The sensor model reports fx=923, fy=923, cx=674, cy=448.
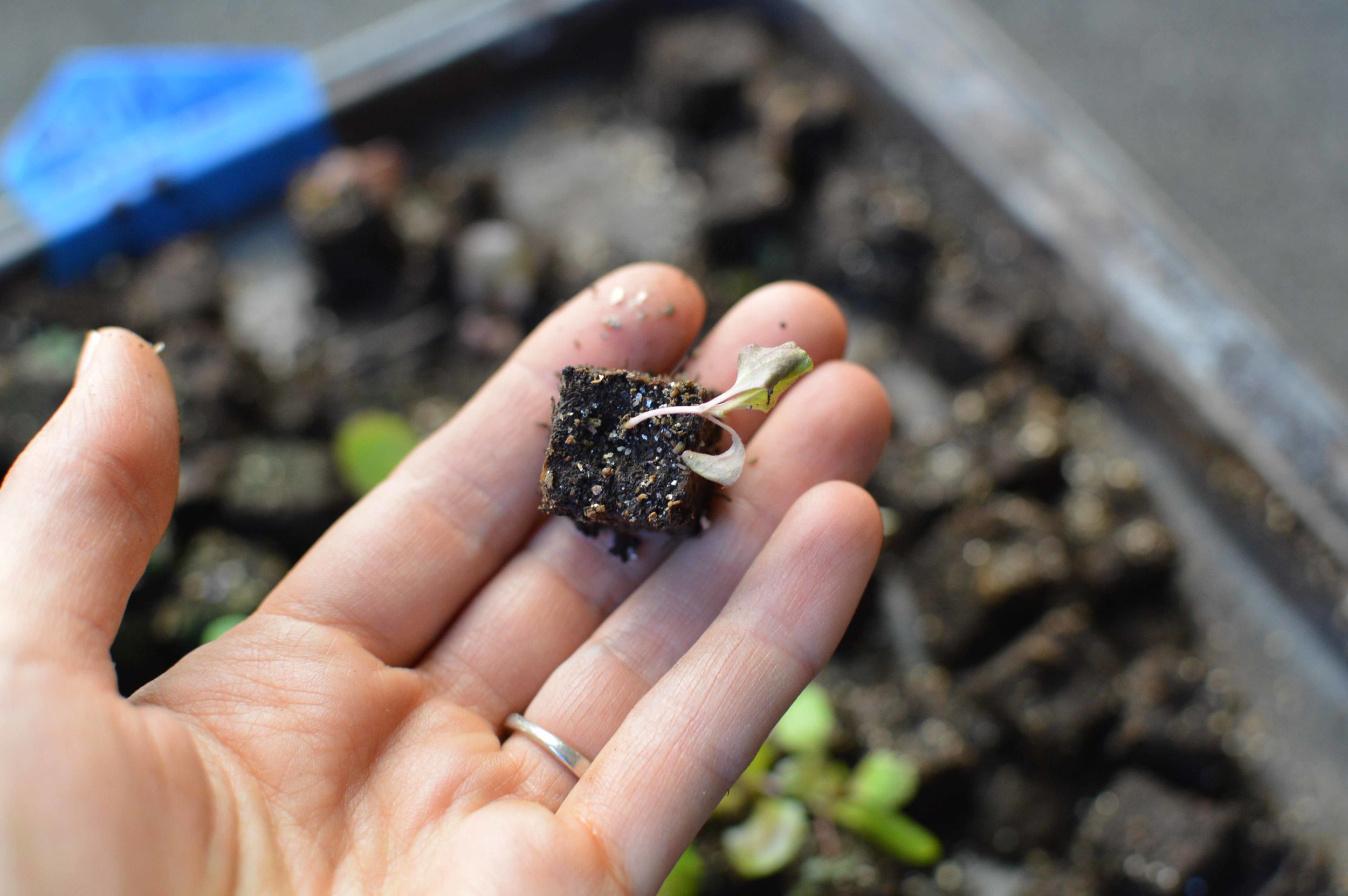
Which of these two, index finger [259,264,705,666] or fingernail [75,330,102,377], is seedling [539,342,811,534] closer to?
index finger [259,264,705,666]

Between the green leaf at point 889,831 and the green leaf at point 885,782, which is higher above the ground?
the green leaf at point 885,782

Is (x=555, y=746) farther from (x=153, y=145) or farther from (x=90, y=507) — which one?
(x=153, y=145)

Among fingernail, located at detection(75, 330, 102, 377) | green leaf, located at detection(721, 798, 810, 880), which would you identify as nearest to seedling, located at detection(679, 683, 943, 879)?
green leaf, located at detection(721, 798, 810, 880)

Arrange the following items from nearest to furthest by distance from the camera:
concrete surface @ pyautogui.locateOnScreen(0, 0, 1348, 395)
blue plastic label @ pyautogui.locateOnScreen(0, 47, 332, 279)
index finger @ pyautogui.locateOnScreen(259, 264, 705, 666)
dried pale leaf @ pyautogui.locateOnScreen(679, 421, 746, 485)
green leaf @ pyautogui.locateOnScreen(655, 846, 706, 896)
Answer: dried pale leaf @ pyautogui.locateOnScreen(679, 421, 746, 485) → index finger @ pyautogui.locateOnScreen(259, 264, 705, 666) → green leaf @ pyautogui.locateOnScreen(655, 846, 706, 896) → blue plastic label @ pyautogui.locateOnScreen(0, 47, 332, 279) → concrete surface @ pyautogui.locateOnScreen(0, 0, 1348, 395)

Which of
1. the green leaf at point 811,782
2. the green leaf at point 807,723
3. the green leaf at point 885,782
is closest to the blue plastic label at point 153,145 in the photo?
the green leaf at point 807,723

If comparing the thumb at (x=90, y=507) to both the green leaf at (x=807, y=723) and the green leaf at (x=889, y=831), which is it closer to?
the green leaf at (x=807, y=723)

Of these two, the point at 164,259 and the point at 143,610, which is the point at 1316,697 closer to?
the point at 143,610

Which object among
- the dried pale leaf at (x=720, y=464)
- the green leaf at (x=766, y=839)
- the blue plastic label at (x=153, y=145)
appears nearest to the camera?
the dried pale leaf at (x=720, y=464)
